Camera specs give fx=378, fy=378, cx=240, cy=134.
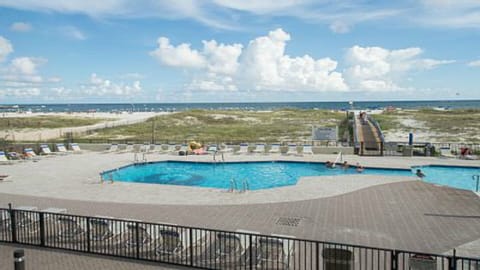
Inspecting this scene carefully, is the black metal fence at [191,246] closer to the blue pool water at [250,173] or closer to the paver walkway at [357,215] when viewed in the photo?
the paver walkway at [357,215]

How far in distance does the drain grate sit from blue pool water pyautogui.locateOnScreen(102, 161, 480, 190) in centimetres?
753

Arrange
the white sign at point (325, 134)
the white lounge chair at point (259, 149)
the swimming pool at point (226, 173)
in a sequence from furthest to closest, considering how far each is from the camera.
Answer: the white sign at point (325, 134), the white lounge chair at point (259, 149), the swimming pool at point (226, 173)

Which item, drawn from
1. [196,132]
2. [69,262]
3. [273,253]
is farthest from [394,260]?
[196,132]

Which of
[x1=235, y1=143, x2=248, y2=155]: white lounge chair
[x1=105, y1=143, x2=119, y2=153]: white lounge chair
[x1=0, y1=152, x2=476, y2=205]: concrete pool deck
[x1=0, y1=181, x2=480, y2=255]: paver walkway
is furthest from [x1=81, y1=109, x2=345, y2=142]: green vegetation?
[x1=0, y1=181, x2=480, y2=255]: paver walkway

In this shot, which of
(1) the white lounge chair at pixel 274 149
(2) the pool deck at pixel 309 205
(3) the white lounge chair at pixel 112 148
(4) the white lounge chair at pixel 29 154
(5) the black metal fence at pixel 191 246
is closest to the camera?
(5) the black metal fence at pixel 191 246

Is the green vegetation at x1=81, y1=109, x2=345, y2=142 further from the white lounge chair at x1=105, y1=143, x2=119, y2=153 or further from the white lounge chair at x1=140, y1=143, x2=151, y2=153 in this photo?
the white lounge chair at x1=105, y1=143, x2=119, y2=153

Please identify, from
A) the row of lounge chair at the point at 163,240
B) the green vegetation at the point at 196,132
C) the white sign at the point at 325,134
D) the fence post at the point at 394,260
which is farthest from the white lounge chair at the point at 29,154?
the fence post at the point at 394,260

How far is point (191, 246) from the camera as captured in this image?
844 cm

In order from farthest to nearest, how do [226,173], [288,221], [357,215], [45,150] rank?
1. [45,150]
2. [226,173]
3. [357,215]
4. [288,221]

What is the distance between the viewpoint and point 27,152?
86.8 ft

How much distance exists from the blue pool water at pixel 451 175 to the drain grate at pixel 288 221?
11.6 m

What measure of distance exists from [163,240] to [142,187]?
9.15 m

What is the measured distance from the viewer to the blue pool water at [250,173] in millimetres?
20719

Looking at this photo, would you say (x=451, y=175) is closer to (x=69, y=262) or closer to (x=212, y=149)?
(x=212, y=149)
